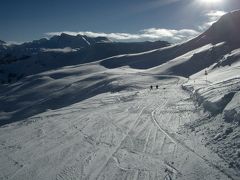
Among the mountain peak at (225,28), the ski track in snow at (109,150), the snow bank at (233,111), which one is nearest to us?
the ski track in snow at (109,150)

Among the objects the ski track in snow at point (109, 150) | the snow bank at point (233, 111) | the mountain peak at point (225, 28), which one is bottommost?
the ski track in snow at point (109, 150)

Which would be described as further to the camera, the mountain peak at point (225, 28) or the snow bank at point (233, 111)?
the mountain peak at point (225, 28)

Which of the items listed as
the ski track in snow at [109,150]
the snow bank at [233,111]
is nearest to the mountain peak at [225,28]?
the ski track in snow at [109,150]

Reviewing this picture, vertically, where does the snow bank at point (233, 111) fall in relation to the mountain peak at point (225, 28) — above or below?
below

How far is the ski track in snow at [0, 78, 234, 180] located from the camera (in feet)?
57.9

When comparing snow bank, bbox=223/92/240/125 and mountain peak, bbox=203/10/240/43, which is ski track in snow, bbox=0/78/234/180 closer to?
snow bank, bbox=223/92/240/125

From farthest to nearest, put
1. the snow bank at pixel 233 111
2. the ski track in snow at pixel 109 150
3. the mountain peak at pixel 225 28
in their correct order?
the mountain peak at pixel 225 28, the snow bank at pixel 233 111, the ski track in snow at pixel 109 150

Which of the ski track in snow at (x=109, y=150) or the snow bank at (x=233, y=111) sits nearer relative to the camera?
the ski track in snow at (x=109, y=150)

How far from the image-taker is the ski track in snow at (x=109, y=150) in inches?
695

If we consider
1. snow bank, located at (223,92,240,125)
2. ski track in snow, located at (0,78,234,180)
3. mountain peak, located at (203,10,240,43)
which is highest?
mountain peak, located at (203,10,240,43)

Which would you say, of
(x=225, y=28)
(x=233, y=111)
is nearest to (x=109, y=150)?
(x=233, y=111)

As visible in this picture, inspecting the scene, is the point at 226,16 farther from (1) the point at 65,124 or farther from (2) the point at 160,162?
(2) the point at 160,162

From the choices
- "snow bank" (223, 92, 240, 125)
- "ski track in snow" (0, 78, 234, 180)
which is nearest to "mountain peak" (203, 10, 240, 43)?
"ski track in snow" (0, 78, 234, 180)

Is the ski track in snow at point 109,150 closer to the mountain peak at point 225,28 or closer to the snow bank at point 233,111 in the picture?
the snow bank at point 233,111
